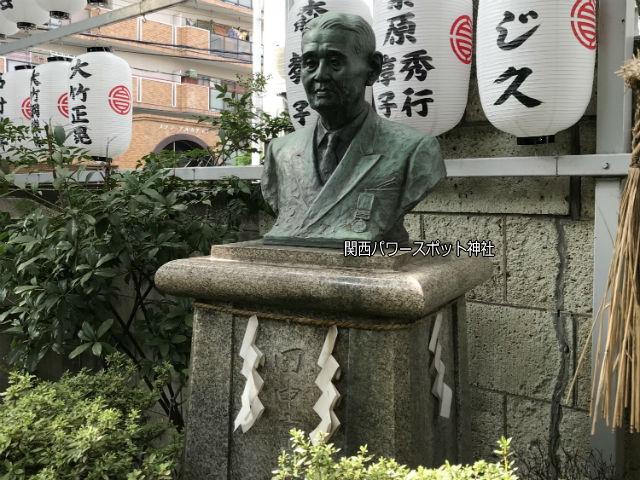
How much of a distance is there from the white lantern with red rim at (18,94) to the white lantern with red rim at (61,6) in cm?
125

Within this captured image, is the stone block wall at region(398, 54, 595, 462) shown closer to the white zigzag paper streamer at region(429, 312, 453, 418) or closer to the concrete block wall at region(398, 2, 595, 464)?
the concrete block wall at region(398, 2, 595, 464)

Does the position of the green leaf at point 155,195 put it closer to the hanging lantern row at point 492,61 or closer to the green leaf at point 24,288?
the green leaf at point 24,288

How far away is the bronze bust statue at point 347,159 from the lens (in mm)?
2807

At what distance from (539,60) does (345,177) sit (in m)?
1.15

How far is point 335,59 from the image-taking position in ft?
9.16

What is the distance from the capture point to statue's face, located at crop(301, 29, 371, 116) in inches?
109

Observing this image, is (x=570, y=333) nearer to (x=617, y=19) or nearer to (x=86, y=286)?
(x=617, y=19)

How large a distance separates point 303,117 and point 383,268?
183 centimetres

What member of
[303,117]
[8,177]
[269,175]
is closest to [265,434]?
[269,175]

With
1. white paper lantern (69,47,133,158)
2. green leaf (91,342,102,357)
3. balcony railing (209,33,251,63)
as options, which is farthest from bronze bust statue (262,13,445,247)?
balcony railing (209,33,251,63)

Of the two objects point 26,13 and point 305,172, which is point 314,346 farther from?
point 26,13

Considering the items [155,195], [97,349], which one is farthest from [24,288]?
[155,195]

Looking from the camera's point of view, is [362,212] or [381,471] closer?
[381,471]

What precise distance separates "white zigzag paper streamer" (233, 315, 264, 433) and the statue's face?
109 cm
